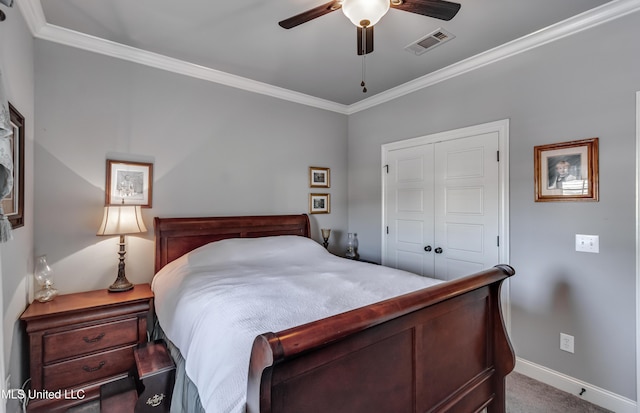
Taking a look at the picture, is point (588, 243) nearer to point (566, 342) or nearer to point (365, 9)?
point (566, 342)

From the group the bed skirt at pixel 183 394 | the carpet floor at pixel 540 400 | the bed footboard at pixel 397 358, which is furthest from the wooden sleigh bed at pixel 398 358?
the bed skirt at pixel 183 394

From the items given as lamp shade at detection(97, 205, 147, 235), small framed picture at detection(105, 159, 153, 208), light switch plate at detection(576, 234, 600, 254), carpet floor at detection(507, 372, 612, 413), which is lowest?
carpet floor at detection(507, 372, 612, 413)

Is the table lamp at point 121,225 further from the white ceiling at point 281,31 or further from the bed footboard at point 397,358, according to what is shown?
the bed footboard at point 397,358

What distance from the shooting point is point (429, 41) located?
2.50 meters

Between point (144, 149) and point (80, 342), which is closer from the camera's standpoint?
point (80, 342)

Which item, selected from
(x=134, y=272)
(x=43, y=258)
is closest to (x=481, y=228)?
(x=134, y=272)

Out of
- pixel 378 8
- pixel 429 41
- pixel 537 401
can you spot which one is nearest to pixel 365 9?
pixel 378 8

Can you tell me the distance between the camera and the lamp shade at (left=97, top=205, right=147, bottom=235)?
2.33 m

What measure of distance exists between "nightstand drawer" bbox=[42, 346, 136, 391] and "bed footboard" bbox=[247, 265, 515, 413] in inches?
69.9

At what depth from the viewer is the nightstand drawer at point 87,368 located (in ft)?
6.50

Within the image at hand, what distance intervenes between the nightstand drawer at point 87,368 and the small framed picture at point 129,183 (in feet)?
3.88

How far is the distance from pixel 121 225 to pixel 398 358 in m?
2.21

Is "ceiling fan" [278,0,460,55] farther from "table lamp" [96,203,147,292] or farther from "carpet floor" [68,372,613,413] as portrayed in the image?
"carpet floor" [68,372,613,413]

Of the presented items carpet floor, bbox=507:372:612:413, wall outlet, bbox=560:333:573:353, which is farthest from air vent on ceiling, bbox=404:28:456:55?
carpet floor, bbox=507:372:612:413
